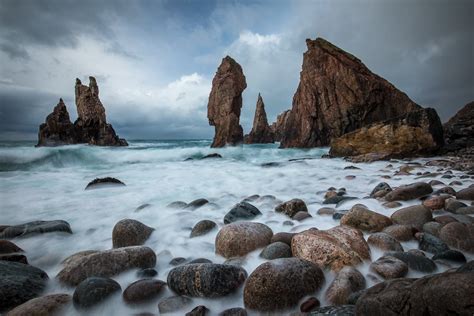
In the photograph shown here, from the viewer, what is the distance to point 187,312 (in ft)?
6.24

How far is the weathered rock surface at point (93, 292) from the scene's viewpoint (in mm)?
1956

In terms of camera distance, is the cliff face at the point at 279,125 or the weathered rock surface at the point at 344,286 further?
the cliff face at the point at 279,125

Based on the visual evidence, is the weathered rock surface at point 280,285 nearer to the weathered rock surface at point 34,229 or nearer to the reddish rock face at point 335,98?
the weathered rock surface at point 34,229

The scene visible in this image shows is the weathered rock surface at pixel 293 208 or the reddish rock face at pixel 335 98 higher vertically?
the reddish rock face at pixel 335 98

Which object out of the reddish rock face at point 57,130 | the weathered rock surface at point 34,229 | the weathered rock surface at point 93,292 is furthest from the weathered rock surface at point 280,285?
the reddish rock face at point 57,130

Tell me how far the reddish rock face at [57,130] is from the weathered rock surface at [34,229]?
3664 cm

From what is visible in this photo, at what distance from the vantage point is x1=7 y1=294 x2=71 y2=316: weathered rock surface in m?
1.78

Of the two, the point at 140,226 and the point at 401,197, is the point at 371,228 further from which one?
the point at 140,226

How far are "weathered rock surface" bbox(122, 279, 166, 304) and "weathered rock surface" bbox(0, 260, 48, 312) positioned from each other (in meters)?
0.80

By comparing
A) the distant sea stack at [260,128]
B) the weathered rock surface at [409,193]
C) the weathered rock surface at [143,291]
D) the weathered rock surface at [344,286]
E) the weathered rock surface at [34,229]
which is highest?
the distant sea stack at [260,128]

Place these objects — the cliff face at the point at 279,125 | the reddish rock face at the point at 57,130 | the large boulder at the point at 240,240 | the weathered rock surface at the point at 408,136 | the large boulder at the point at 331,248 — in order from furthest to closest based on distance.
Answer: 1. the cliff face at the point at 279,125
2. the reddish rock face at the point at 57,130
3. the weathered rock surface at the point at 408,136
4. the large boulder at the point at 240,240
5. the large boulder at the point at 331,248

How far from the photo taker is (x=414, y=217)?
10.2ft

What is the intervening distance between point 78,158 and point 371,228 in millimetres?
18785

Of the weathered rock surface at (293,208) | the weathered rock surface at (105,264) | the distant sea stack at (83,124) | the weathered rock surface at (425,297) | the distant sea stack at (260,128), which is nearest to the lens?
the weathered rock surface at (425,297)
